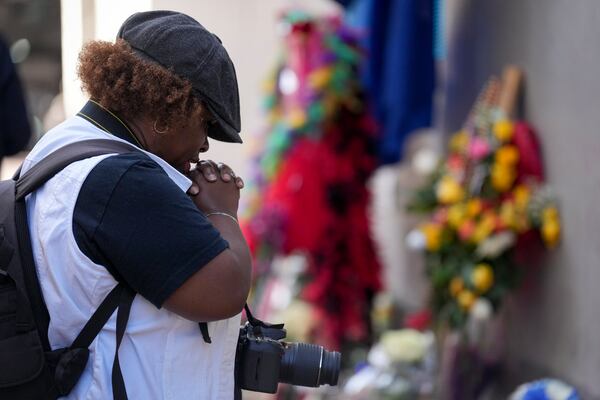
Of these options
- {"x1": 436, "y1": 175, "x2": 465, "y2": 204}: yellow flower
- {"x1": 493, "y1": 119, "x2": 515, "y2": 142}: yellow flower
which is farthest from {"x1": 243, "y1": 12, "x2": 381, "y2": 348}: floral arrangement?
{"x1": 493, "y1": 119, "x2": 515, "y2": 142}: yellow flower

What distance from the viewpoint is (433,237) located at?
4.09m

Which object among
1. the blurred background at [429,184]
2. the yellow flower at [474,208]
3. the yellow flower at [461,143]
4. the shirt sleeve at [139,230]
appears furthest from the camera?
the yellow flower at [461,143]

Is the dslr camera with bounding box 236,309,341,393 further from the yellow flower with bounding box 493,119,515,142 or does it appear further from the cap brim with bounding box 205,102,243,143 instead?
the yellow flower with bounding box 493,119,515,142

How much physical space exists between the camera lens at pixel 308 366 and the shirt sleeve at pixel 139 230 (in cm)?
39

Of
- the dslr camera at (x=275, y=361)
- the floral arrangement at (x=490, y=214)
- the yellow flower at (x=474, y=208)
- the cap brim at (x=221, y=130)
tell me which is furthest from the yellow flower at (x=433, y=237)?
the cap brim at (x=221, y=130)

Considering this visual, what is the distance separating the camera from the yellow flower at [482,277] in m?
3.78

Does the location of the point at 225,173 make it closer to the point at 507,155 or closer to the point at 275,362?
the point at 275,362

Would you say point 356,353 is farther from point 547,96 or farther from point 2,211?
point 2,211

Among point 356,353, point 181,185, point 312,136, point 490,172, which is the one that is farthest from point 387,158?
point 181,185

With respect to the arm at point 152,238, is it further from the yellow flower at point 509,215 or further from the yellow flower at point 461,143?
the yellow flower at point 461,143

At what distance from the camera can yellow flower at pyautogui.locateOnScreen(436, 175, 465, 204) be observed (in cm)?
400

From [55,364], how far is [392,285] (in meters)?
4.92

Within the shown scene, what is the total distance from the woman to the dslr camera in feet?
0.22

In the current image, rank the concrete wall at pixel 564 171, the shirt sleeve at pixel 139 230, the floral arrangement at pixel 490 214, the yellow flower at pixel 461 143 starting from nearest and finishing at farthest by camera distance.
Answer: the shirt sleeve at pixel 139 230, the concrete wall at pixel 564 171, the floral arrangement at pixel 490 214, the yellow flower at pixel 461 143
